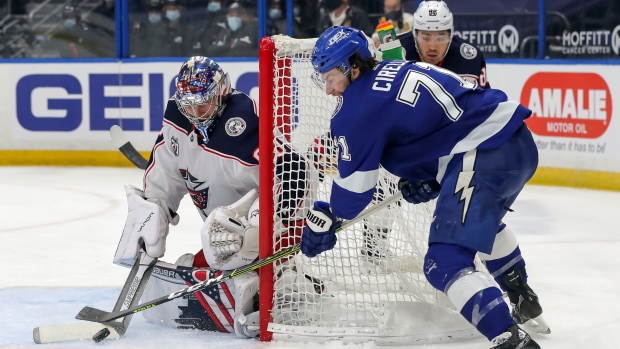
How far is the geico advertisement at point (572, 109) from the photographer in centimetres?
645

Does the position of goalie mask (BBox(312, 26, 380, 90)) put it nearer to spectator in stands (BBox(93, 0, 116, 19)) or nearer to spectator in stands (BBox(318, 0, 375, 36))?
spectator in stands (BBox(318, 0, 375, 36))

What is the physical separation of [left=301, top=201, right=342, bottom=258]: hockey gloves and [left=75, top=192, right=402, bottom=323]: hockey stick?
0.16m

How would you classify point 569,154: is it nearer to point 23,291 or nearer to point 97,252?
point 97,252

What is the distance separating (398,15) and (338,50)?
15.7 ft

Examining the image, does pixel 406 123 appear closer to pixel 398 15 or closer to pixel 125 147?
pixel 125 147

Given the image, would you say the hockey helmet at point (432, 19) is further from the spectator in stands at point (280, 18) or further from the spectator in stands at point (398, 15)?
the spectator in stands at point (280, 18)

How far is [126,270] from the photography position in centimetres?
424

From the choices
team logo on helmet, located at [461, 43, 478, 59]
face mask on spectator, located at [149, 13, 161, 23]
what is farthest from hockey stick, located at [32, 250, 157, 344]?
face mask on spectator, located at [149, 13, 161, 23]

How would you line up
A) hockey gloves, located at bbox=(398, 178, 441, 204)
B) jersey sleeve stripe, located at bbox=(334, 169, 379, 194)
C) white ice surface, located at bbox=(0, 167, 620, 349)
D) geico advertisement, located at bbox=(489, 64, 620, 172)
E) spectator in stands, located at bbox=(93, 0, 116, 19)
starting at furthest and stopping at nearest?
spectator in stands, located at bbox=(93, 0, 116, 19)
geico advertisement, located at bbox=(489, 64, 620, 172)
white ice surface, located at bbox=(0, 167, 620, 349)
hockey gloves, located at bbox=(398, 178, 441, 204)
jersey sleeve stripe, located at bbox=(334, 169, 379, 194)

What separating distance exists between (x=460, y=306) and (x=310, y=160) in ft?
2.87

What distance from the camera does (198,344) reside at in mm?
3129

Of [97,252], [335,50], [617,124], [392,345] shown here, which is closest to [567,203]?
[617,124]

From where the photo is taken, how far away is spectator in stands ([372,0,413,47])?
7422mm

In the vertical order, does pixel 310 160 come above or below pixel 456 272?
above
